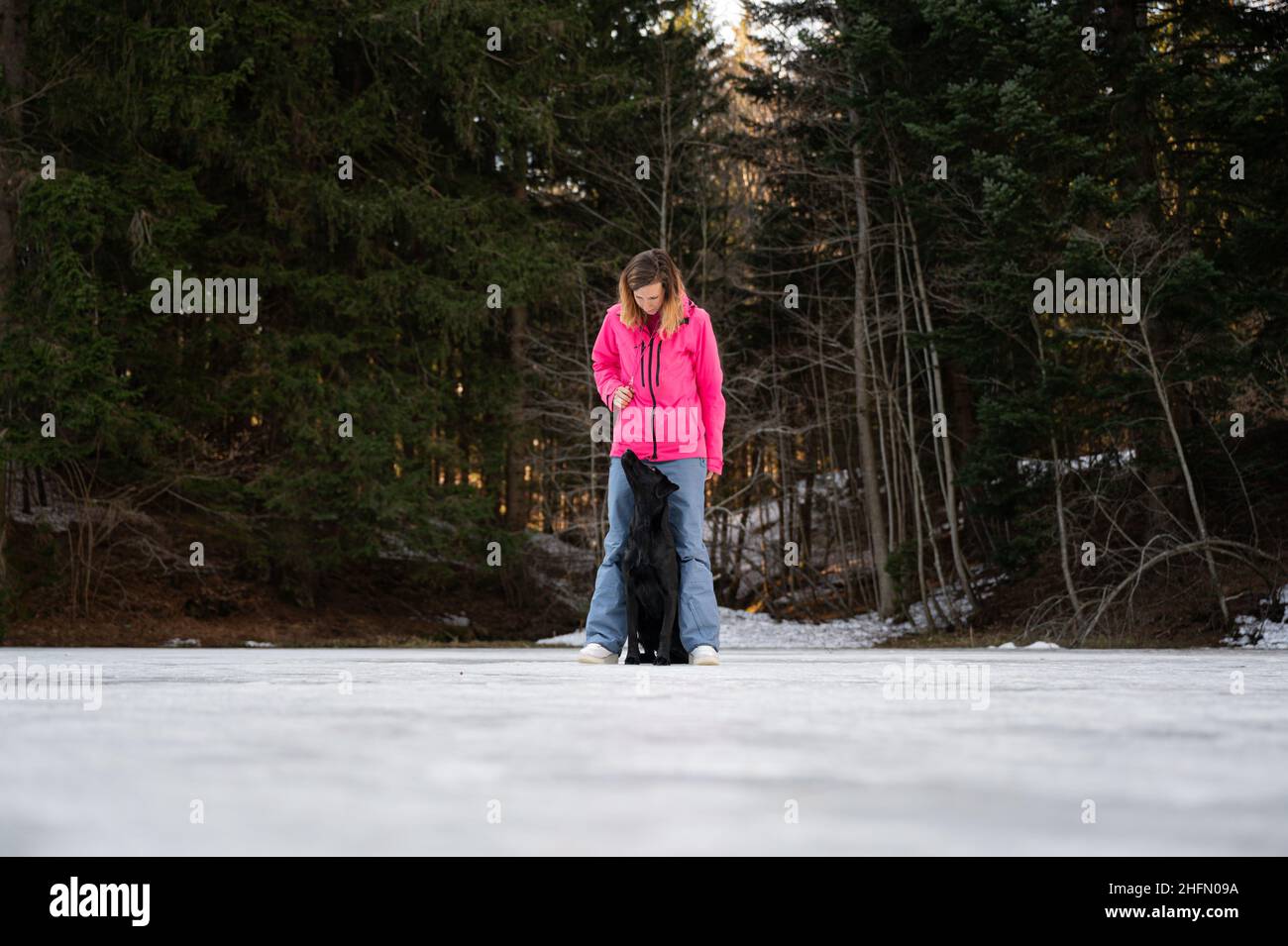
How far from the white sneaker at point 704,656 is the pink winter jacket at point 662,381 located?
0.78m

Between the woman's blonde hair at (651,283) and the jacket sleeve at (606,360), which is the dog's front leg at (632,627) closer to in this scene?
the jacket sleeve at (606,360)

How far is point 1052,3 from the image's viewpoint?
14.3 m

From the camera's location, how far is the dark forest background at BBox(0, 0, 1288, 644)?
13.1 metres

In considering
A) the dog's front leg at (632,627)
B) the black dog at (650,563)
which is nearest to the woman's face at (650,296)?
the black dog at (650,563)

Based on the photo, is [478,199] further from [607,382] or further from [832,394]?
[607,382]

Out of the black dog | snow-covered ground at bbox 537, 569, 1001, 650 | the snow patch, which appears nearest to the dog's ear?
the black dog

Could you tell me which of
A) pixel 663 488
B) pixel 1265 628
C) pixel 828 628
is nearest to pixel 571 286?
pixel 828 628

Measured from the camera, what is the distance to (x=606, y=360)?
545 centimetres

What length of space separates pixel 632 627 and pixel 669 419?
0.92m

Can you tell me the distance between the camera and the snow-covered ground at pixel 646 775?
1278 millimetres

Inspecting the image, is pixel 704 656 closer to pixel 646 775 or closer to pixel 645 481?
pixel 645 481

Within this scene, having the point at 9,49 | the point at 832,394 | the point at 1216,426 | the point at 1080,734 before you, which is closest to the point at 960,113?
the point at 1216,426

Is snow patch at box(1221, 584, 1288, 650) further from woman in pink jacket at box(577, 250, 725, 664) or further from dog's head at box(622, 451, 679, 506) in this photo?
dog's head at box(622, 451, 679, 506)

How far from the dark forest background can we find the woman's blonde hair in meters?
8.15
